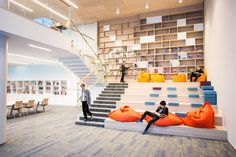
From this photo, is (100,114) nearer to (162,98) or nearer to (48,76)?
(162,98)

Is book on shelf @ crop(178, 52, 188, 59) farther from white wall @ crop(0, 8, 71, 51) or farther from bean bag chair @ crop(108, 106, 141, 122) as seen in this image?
white wall @ crop(0, 8, 71, 51)

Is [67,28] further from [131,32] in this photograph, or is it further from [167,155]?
[167,155]

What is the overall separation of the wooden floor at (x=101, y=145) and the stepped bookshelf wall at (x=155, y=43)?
5.47 meters

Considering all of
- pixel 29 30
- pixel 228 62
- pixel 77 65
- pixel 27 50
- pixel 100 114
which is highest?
pixel 29 30

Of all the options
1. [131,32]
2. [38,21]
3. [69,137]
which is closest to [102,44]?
[131,32]

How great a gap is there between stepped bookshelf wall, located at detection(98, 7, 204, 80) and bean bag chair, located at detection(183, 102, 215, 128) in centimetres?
455

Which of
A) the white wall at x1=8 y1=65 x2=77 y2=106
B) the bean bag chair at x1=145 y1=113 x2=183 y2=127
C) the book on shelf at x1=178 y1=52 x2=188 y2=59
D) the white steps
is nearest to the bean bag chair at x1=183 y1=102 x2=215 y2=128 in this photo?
the bean bag chair at x1=145 y1=113 x2=183 y2=127

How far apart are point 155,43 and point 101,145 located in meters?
7.43

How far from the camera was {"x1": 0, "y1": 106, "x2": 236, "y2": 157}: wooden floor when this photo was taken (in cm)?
380

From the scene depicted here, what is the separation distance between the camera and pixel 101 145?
4.31 metres

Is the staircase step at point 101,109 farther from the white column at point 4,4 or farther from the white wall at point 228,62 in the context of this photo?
the white column at point 4,4

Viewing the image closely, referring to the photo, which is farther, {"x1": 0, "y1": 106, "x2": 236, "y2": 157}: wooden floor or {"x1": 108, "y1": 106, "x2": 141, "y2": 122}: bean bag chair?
{"x1": 108, "y1": 106, "x2": 141, "y2": 122}: bean bag chair

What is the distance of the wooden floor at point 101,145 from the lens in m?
3.80

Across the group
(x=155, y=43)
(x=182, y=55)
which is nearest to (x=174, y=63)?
(x=182, y=55)
